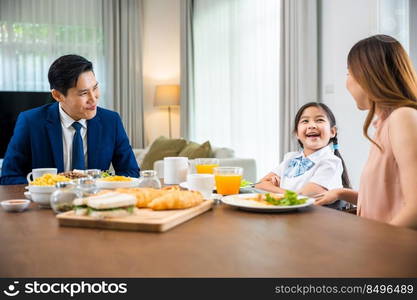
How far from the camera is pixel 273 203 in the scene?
1379 mm

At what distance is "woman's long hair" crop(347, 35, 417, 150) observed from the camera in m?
1.44

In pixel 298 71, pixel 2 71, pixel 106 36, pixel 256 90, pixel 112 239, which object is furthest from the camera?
pixel 106 36

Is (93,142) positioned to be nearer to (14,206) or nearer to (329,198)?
(14,206)

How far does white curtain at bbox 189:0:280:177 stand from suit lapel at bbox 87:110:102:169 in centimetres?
243

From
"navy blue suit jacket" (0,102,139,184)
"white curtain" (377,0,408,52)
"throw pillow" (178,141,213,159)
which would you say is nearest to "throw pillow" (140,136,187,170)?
"throw pillow" (178,141,213,159)

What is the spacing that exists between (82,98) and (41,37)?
184 inches

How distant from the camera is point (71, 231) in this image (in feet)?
3.73

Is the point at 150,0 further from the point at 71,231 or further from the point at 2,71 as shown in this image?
the point at 71,231

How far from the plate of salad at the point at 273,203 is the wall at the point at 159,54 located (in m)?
5.77

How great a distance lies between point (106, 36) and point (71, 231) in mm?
5970

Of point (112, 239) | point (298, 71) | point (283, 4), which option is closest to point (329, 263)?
point (112, 239)

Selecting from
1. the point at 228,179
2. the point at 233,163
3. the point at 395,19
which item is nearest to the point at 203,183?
the point at 228,179

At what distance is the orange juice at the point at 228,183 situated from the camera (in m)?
1.64

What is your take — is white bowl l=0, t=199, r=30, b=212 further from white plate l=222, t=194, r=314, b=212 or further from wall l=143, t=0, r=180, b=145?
wall l=143, t=0, r=180, b=145
